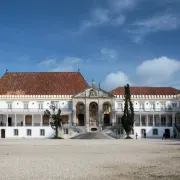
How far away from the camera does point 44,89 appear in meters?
64.6

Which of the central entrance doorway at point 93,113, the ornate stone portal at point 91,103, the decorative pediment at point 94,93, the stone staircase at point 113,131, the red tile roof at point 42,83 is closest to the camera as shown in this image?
the stone staircase at point 113,131

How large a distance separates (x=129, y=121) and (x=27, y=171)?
38.7 metres

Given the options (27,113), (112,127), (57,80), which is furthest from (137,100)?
(27,113)

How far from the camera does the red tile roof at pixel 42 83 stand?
211 feet

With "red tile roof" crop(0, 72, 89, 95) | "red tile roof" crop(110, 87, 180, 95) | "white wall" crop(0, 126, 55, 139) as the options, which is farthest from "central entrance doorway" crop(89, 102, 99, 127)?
"white wall" crop(0, 126, 55, 139)

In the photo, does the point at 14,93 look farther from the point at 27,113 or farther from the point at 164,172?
the point at 164,172

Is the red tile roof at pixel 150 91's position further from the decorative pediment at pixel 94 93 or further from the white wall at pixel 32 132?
the white wall at pixel 32 132

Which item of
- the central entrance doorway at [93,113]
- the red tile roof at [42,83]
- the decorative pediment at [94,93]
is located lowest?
the central entrance doorway at [93,113]

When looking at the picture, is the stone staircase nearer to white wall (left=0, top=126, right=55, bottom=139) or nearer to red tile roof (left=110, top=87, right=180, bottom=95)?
red tile roof (left=110, top=87, right=180, bottom=95)

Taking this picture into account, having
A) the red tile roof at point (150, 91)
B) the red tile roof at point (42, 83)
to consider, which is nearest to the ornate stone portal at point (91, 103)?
the red tile roof at point (42, 83)

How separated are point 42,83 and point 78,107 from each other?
25.6 feet

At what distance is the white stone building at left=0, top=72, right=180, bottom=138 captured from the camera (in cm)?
6097

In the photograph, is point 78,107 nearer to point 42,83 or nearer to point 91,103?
point 91,103

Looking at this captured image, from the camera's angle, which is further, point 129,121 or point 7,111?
point 7,111
